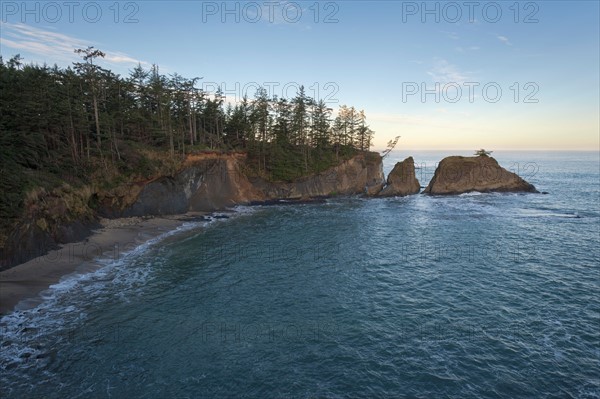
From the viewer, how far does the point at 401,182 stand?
3019 inches

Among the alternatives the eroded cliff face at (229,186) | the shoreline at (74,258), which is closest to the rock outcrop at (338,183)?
the eroded cliff face at (229,186)

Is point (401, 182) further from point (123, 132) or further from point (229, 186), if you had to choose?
point (123, 132)

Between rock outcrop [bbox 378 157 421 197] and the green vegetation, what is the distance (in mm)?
11665

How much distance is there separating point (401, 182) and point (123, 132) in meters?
59.6

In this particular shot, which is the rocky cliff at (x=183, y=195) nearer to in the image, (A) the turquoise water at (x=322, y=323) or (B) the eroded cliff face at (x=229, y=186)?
(B) the eroded cliff face at (x=229, y=186)

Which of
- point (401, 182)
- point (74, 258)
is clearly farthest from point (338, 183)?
point (74, 258)

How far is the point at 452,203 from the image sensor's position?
65.0 meters

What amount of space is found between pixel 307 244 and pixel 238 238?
9.23m

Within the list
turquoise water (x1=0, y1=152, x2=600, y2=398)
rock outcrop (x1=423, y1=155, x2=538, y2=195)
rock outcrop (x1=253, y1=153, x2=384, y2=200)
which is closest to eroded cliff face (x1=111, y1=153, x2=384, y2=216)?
rock outcrop (x1=253, y1=153, x2=384, y2=200)

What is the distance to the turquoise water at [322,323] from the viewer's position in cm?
1579

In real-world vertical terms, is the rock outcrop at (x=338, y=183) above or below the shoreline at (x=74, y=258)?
above

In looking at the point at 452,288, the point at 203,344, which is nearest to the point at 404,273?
the point at 452,288

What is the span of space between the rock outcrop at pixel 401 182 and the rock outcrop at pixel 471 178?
4958mm

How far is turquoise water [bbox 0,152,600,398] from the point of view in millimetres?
15789
